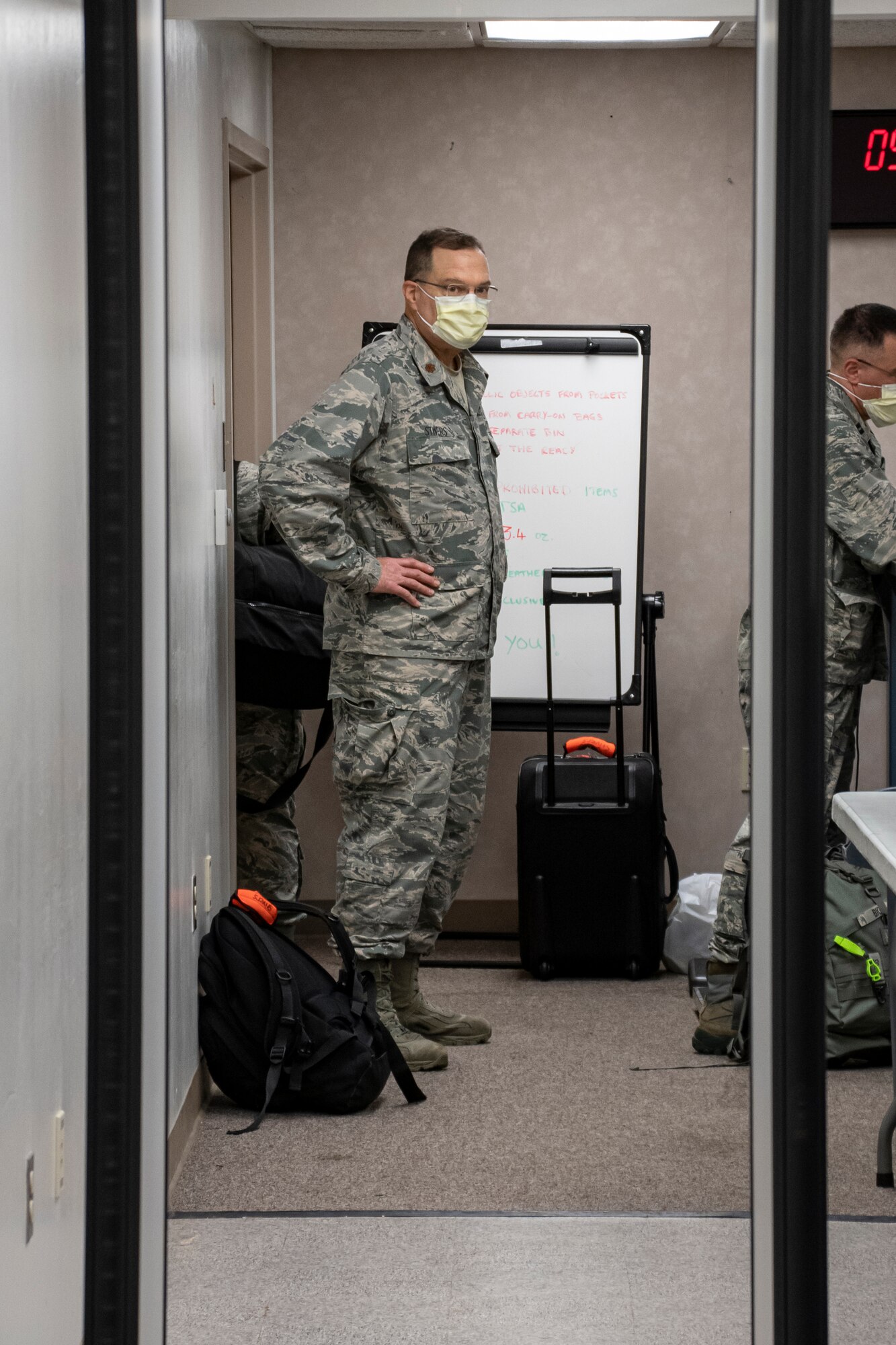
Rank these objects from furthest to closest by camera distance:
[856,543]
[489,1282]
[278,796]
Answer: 1. [278,796]
2. [856,543]
3. [489,1282]

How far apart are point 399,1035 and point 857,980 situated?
865 mm

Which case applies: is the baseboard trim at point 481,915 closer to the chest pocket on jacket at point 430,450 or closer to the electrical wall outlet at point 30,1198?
the chest pocket on jacket at point 430,450

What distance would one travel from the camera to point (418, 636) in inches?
99.1

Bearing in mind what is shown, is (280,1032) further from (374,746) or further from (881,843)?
(881,843)

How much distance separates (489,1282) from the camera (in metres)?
1.74

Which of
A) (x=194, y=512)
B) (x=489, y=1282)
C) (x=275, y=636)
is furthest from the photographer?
(x=275, y=636)

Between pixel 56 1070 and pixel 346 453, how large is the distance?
134 cm

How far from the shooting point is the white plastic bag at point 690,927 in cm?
330

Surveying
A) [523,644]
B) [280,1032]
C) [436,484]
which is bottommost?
[280,1032]

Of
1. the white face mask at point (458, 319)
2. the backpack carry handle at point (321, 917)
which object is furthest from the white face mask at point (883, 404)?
the backpack carry handle at point (321, 917)

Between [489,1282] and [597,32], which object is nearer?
[489,1282]

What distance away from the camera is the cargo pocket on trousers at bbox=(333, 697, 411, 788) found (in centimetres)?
250

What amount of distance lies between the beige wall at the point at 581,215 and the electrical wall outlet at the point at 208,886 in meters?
1.20

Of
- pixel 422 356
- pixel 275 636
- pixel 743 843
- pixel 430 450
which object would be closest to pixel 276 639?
pixel 275 636
